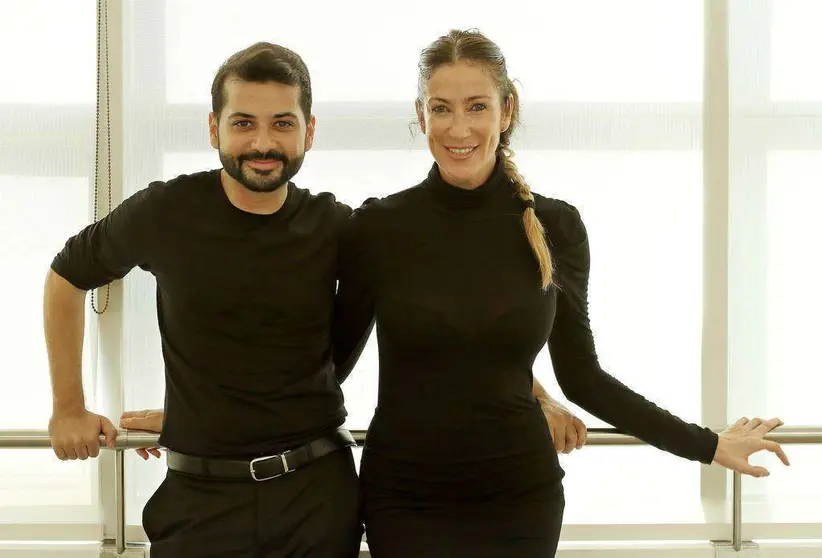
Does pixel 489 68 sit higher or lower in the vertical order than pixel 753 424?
higher

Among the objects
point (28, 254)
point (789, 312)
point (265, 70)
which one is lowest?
point (789, 312)

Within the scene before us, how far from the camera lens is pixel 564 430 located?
5.92 feet

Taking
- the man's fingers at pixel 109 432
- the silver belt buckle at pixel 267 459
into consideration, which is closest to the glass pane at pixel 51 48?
the man's fingers at pixel 109 432

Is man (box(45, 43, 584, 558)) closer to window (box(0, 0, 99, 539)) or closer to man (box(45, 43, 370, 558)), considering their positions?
man (box(45, 43, 370, 558))

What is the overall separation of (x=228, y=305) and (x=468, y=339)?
0.44 metres

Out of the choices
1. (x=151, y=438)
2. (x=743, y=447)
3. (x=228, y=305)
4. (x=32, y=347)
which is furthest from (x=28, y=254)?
(x=743, y=447)

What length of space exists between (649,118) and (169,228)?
1289mm

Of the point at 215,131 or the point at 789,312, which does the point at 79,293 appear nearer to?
the point at 215,131

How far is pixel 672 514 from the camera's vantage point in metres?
2.38

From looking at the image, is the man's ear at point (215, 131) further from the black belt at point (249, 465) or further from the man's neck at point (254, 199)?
the black belt at point (249, 465)

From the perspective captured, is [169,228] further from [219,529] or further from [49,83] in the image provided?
[49,83]

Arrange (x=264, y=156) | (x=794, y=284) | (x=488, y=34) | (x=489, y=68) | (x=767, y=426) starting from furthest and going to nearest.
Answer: (x=794, y=284) → (x=488, y=34) → (x=767, y=426) → (x=489, y=68) → (x=264, y=156)

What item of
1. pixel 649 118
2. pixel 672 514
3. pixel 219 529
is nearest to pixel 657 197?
pixel 649 118

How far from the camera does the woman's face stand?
1.69m
